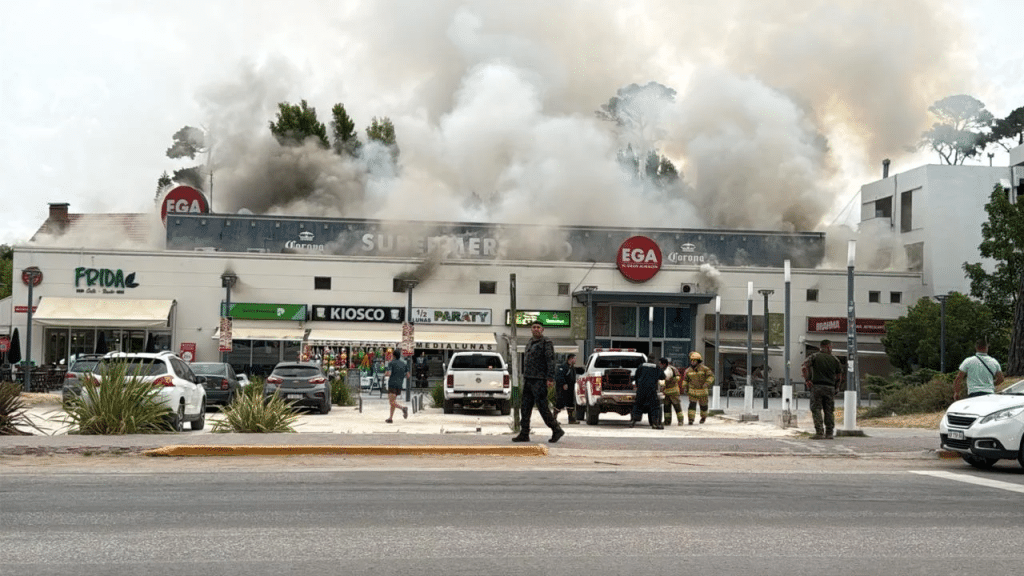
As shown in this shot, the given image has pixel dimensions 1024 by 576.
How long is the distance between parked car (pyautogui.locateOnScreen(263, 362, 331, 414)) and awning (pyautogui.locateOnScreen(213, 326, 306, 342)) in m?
18.0

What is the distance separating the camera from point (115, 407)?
54.6 feet

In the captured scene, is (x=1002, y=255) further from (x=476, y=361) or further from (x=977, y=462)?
(x=977, y=462)

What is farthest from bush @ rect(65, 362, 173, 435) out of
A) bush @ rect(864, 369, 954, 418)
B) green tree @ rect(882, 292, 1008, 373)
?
green tree @ rect(882, 292, 1008, 373)

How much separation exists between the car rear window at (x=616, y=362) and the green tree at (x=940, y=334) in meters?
23.9

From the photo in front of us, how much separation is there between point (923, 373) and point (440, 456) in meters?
21.6

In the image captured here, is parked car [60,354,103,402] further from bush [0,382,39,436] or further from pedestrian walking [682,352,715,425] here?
pedestrian walking [682,352,715,425]

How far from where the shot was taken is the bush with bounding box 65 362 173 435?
54.2ft

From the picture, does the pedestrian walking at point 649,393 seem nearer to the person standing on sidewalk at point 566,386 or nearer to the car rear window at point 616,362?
the person standing on sidewalk at point 566,386

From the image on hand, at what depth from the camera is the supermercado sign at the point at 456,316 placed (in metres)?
48.9

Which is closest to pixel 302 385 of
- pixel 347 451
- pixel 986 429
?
pixel 347 451

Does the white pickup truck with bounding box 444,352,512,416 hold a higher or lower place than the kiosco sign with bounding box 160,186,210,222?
lower

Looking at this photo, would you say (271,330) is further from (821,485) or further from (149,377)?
(821,485)

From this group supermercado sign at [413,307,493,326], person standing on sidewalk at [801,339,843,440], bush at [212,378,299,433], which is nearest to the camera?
bush at [212,378,299,433]

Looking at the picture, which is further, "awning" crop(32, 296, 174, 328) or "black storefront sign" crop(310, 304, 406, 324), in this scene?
"black storefront sign" crop(310, 304, 406, 324)
